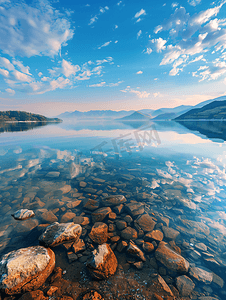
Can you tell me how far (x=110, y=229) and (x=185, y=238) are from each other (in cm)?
381

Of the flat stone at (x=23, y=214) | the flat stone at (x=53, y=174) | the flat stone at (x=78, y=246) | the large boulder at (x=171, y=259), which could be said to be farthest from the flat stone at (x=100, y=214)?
the flat stone at (x=53, y=174)

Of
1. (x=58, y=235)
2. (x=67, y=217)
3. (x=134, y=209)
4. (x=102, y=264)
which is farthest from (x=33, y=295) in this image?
(x=134, y=209)

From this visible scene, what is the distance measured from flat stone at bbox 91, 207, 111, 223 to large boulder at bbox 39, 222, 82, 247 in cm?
122

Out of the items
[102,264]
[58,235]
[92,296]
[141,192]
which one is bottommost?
[141,192]

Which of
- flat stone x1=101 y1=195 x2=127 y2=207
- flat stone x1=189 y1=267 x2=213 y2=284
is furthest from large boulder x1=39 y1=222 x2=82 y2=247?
flat stone x1=189 y1=267 x2=213 y2=284

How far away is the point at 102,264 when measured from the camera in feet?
14.5

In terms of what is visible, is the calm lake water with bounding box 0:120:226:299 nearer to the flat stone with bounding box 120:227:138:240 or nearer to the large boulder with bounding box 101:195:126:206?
the large boulder with bounding box 101:195:126:206

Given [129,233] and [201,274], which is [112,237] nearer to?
[129,233]

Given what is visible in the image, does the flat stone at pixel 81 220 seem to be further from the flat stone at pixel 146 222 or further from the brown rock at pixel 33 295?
the brown rock at pixel 33 295

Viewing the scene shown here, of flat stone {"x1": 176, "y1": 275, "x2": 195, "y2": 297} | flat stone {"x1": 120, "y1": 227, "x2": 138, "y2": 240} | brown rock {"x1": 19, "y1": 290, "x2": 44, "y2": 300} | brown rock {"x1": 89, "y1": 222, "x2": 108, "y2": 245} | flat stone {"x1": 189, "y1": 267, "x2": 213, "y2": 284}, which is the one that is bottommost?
flat stone {"x1": 189, "y1": 267, "x2": 213, "y2": 284}

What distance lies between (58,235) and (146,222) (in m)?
4.54

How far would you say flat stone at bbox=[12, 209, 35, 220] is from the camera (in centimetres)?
716

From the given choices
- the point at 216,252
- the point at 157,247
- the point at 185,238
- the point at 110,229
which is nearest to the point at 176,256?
the point at 157,247

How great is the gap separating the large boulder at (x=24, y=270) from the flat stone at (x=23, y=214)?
2.96 m
